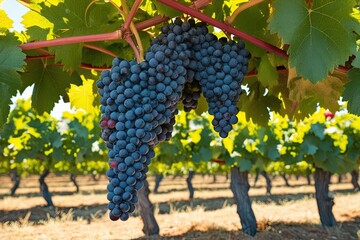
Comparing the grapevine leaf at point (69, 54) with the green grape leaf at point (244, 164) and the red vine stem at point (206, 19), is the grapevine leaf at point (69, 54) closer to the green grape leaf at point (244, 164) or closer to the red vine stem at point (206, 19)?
the red vine stem at point (206, 19)

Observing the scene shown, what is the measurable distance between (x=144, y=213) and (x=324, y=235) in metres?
3.97

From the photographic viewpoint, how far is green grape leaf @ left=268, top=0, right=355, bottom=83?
169cm

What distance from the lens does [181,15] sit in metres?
1.99

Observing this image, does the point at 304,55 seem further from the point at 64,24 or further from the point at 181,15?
the point at 64,24

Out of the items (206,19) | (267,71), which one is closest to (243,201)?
(267,71)

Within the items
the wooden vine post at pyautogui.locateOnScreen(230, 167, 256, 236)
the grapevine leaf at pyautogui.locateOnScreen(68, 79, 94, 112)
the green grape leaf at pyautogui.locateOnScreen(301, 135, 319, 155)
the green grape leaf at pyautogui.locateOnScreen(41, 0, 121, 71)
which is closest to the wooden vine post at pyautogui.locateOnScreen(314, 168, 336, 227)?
the green grape leaf at pyautogui.locateOnScreen(301, 135, 319, 155)

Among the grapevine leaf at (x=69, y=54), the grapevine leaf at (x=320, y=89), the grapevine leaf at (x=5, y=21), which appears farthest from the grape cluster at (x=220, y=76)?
the grapevine leaf at (x=5, y=21)

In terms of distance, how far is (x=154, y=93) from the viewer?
162 cm

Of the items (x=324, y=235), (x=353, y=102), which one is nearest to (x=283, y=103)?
(x=353, y=102)

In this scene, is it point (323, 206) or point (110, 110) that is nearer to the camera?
point (110, 110)

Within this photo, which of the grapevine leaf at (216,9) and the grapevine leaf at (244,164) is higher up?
the grapevine leaf at (216,9)

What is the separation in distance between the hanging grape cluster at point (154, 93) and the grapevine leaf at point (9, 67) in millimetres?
346

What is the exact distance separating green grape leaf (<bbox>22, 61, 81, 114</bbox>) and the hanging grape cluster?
3.06ft

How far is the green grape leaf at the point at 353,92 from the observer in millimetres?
2006
